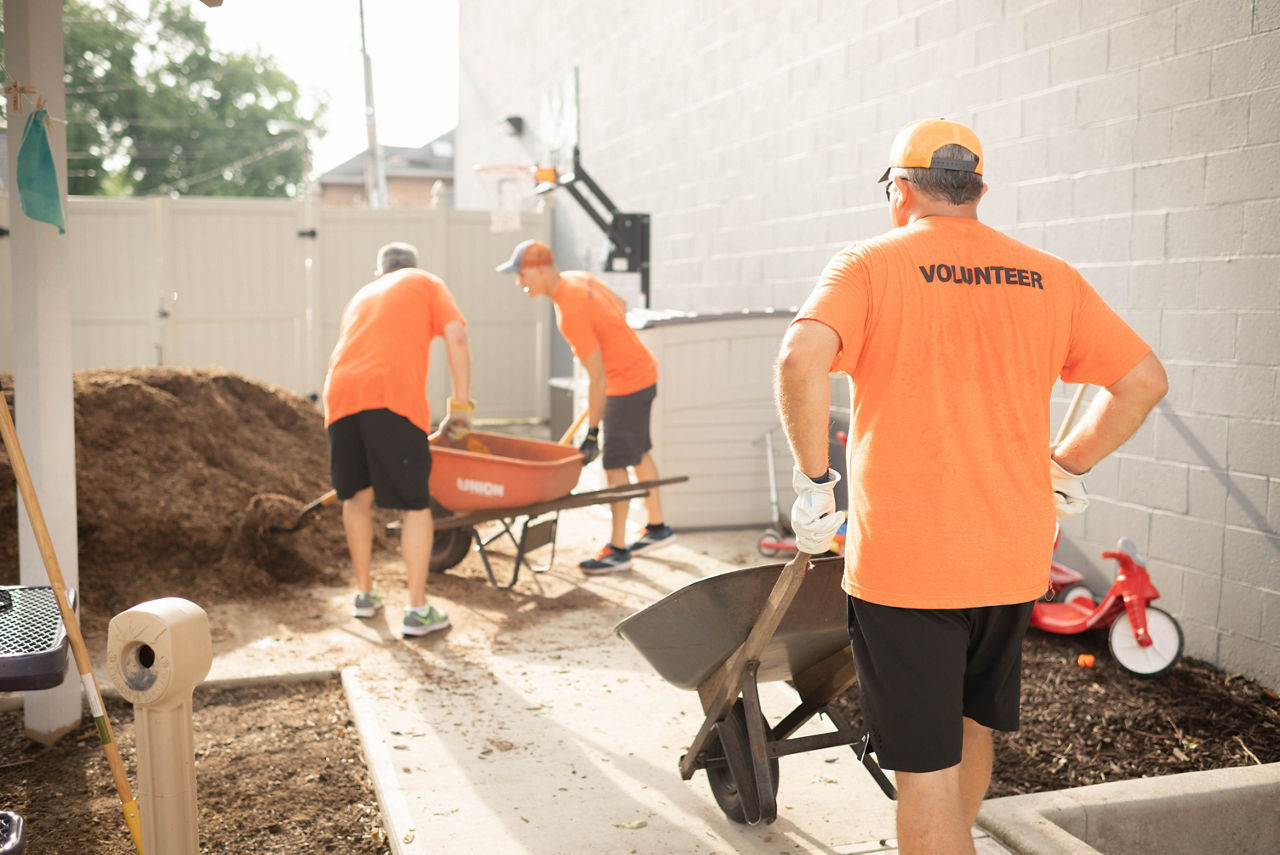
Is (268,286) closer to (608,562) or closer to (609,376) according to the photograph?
(609,376)

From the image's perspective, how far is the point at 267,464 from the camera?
6613 mm

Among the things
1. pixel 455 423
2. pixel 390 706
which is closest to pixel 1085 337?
pixel 390 706

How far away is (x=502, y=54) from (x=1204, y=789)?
14.6m

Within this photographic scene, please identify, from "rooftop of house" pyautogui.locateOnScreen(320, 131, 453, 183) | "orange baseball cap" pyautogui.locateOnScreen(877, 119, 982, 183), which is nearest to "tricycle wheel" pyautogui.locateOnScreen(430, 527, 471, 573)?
"orange baseball cap" pyautogui.locateOnScreen(877, 119, 982, 183)

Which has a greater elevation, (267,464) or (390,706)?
(267,464)

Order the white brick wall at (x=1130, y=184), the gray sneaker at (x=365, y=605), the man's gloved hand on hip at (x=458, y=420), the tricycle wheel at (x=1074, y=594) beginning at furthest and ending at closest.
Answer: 1. the man's gloved hand on hip at (x=458, y=420)
2. the gray sneaker at (x=365, y=605)
3. the tricycle wheel at (x=1074, y=594)
4. the white brick wall at (x=1130, y=184)

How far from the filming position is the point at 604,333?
6.15 metres

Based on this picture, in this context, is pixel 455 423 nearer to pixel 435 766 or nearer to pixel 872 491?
pixel 435 766

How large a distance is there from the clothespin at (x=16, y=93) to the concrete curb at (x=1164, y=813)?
3491mm

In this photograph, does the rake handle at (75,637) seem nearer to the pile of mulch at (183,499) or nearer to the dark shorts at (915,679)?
the dark shorts at (915,679)

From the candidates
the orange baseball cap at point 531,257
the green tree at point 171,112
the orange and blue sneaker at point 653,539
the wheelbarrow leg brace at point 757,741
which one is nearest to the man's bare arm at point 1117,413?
the wheelbarrow leg brace at point 757,741

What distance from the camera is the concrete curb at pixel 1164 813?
2.93m

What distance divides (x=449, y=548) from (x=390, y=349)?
4.61ft

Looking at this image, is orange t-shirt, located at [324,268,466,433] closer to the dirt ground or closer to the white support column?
the dirt ground
